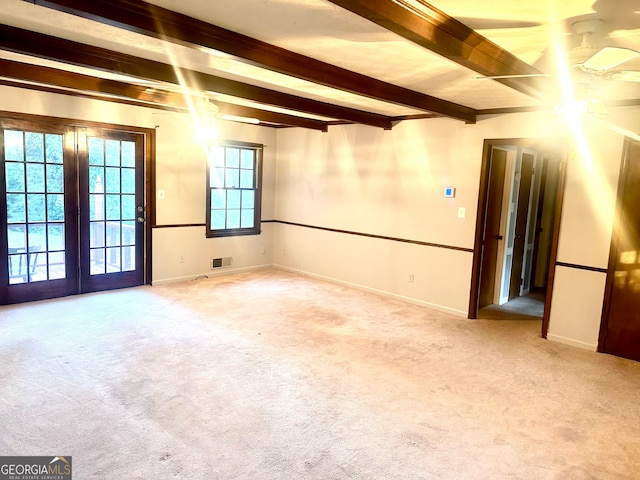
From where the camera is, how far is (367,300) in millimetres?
5785

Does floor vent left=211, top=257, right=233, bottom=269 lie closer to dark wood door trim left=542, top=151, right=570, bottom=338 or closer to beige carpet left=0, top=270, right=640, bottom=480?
beige carpet left=0, top=270, right=640, bottom=480

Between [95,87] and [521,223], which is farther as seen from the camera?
[521,223]

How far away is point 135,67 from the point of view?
3457mm

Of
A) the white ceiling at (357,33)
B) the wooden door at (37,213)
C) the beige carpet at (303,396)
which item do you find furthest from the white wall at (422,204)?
the wooden door at (37,213)

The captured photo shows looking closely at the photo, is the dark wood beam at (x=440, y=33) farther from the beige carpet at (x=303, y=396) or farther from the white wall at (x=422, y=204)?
the beige carpet at (x=303, y=396)

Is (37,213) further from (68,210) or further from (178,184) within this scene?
(178,184)

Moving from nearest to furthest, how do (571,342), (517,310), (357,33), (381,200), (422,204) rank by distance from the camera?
(357,33) → (571,342) → (422,204) → (517,310) → (381,200)

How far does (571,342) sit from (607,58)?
10.7 ft

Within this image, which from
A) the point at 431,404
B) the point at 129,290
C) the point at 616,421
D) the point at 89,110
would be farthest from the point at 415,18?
the point at 129,290

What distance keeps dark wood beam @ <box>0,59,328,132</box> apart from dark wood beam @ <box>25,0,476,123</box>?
202cm

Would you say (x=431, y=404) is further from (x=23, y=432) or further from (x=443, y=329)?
(x=23, y=432)

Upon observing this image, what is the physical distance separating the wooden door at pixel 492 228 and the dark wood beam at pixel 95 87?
281 cm

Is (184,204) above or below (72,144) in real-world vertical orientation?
below

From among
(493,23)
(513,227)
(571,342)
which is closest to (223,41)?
(493,23)
